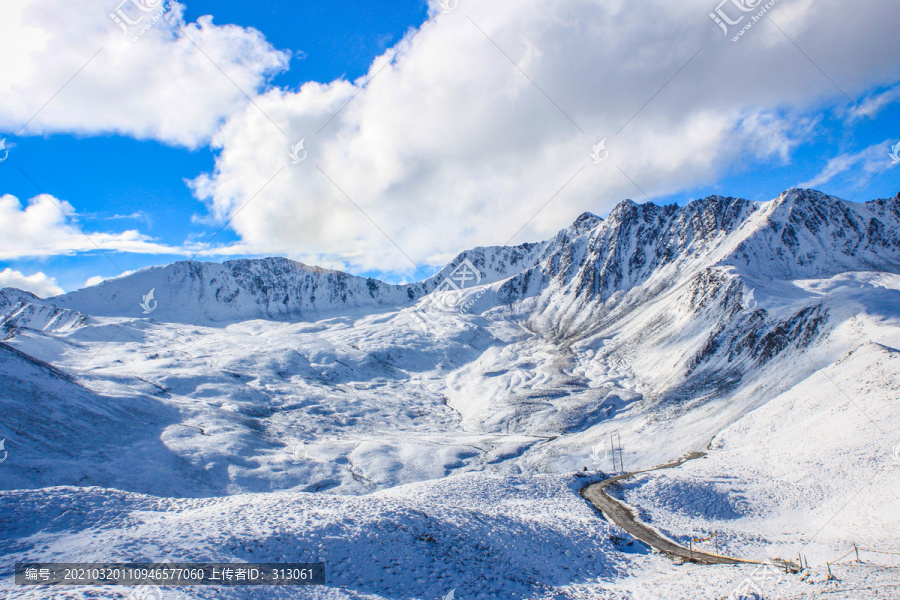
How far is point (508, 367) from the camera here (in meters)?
131

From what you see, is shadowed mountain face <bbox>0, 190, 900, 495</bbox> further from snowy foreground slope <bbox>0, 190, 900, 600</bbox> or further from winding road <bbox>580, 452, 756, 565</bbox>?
winding road <bbox>580, 452, 756, 565</bbox>

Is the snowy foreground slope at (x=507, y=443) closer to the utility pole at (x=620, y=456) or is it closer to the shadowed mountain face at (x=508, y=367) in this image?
the utility pole at (x=620, y=456)

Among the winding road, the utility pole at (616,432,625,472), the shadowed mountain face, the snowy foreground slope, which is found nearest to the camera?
the snowy foreground slope

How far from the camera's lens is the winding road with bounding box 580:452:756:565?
915 inches

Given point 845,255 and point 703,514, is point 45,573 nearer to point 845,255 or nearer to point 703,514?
point 703,514

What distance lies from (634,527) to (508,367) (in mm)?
102883

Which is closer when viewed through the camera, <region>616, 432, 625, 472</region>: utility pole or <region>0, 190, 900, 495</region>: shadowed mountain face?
<region>0, 190, 900, 495</region>: shadowed mountain face

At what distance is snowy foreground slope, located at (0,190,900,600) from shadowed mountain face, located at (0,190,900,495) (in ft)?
2.36

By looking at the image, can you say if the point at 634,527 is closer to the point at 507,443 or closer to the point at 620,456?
the point at 620,456

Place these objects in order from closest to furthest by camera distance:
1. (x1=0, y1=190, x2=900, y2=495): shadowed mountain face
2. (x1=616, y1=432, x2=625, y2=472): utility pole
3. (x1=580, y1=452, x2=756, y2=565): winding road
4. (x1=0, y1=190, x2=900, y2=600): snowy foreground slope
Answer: (x1=0, y1=190, x2=900, y2=600): snowy foreground slope < (x1=580, y1=452, x2=756, y2=565): winding road < (x1=0, y1=190, x2=900, y2=495): shadowed mountain face < (x1=616, y1=432, x2=625, y2=472): utility pole

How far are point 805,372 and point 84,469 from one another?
9078 centimetres

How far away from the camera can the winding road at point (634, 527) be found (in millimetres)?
23234

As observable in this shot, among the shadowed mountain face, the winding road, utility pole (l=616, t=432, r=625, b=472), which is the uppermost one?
the shadowed mountain face

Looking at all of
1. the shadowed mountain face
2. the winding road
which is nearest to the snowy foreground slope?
the shadowed mountain face
